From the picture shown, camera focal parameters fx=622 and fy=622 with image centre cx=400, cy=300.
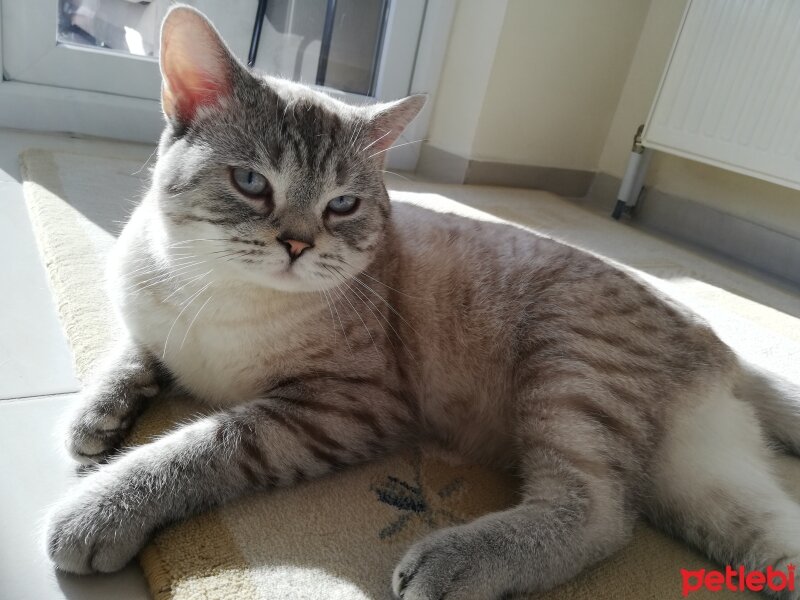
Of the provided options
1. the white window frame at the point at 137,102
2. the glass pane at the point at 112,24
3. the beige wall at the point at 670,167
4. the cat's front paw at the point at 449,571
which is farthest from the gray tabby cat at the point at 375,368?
the beige wall at the point at 670,167

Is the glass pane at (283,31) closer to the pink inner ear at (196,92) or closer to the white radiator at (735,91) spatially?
the white radiator at (735,91)

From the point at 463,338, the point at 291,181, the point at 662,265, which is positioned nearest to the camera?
the point at 291,181

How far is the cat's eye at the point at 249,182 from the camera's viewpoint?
127cm

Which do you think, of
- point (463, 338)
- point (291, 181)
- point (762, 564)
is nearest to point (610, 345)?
point (463, 338)

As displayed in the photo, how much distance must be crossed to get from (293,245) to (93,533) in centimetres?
61

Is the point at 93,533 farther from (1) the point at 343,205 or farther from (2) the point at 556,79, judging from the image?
(2) the point at 556,79

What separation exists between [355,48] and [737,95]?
216 cm

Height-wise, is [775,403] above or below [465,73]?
below

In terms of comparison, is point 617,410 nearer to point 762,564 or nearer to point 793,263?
point 762,564

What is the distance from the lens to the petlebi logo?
1146 mm

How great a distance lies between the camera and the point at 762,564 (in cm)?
118

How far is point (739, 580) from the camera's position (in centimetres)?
119

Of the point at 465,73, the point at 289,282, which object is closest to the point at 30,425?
the point at 289,282

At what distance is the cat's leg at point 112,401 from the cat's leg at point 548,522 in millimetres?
632
